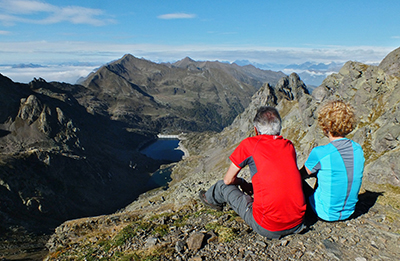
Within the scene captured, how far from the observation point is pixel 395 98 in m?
43.1

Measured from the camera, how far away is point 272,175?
748cm

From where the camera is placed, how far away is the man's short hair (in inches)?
313

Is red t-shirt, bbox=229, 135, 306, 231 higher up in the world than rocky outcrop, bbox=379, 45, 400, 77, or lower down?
lower down

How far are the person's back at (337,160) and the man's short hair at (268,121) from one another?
1459 mm

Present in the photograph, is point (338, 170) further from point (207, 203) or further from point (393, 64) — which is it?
point (393, 64)

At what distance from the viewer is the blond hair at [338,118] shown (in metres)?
7.87

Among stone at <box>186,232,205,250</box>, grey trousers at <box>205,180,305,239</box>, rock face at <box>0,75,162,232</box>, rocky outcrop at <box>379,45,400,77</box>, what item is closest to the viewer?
grey trousers at <box>205,180,305,239</box>

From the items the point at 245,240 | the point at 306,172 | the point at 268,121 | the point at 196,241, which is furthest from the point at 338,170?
the point at 196,241

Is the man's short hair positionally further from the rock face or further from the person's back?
the rock face

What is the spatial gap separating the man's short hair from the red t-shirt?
0.25m

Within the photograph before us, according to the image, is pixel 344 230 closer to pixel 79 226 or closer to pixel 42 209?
pixel 79 226

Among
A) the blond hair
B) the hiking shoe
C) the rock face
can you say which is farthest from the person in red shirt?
the rock face

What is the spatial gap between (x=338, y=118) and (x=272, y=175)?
2.84 meters

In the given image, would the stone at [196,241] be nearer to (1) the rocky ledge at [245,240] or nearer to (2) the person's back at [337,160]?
(1) the rocky ledge at [245,240]
